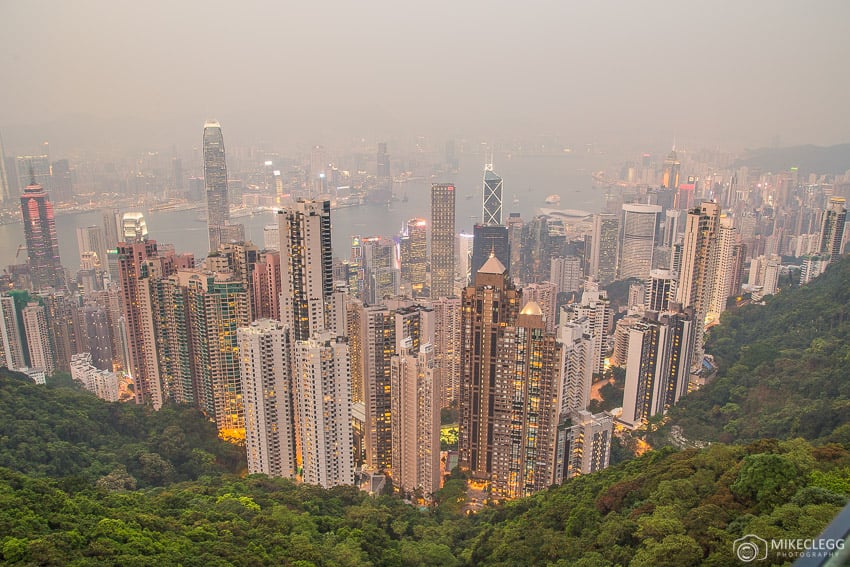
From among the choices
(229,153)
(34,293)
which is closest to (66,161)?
(34,293)

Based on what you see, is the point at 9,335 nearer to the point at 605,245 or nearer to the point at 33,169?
the point at 33,169

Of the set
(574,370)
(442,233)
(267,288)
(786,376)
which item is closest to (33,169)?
(267,288)

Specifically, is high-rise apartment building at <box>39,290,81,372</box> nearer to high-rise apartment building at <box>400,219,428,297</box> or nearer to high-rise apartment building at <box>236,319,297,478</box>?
high-rise apartment building at <box>236,319,297,478</box>

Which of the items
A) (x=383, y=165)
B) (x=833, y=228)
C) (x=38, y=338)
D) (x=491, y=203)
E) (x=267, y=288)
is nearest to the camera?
(x=267, y=288)

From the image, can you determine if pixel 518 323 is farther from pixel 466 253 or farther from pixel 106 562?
pixel 466 253

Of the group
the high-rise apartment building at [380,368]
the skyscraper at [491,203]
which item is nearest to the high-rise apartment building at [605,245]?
the skyscraper at [491,203]

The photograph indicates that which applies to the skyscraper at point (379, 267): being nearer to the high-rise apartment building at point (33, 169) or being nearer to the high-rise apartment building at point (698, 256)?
the high-rise apartment building at point (698, 256)

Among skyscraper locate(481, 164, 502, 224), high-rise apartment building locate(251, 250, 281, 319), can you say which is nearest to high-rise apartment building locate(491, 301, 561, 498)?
high-rise apartment building locate(251, 250, 281, 319)
